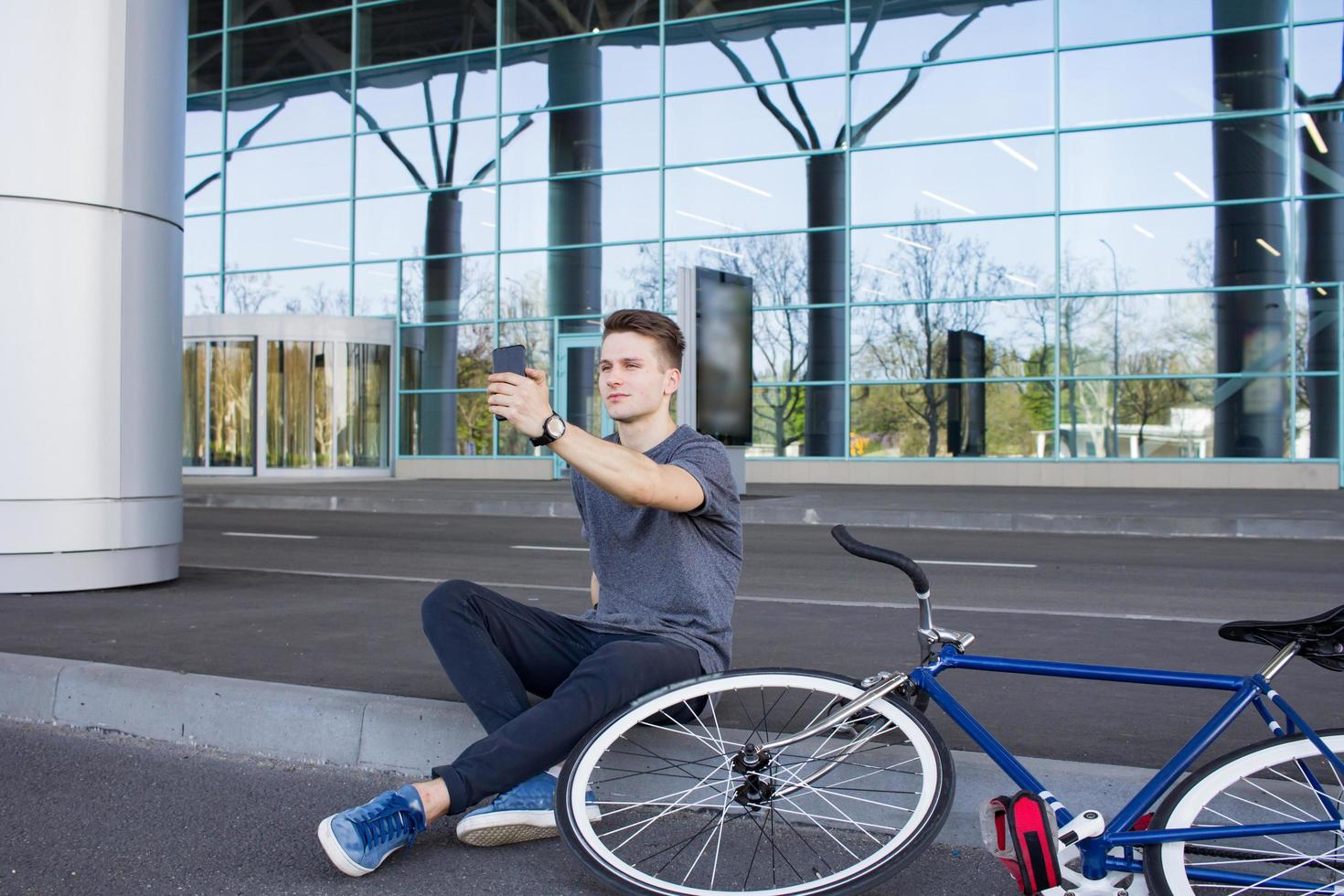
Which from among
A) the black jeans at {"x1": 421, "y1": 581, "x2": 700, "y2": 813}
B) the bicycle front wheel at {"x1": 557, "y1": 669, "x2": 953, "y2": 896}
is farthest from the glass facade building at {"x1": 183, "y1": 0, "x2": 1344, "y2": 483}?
the bicycle front wheel at {"x1": 557, "y1": 669, "x2": 953, "y2": 896}

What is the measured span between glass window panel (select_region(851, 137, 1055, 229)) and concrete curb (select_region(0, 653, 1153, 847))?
21732 millimetres

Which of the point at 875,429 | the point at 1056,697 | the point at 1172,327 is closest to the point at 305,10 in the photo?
the point at 875,429

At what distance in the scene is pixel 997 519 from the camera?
50.5 ft

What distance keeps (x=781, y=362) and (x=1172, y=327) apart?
23.6 ft

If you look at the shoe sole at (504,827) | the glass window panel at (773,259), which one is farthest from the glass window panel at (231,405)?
the shoe sole at (504,827)

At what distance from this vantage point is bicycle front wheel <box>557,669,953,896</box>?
2906 millimetres

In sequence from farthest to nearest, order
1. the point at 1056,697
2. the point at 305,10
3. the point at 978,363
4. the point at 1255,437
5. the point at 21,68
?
the point at 305,10, the point at 978,363, the point at 1255,437, the point at 21,68, the point at 1056,697

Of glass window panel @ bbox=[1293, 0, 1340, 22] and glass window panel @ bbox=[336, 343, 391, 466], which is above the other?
glass window panel @ bbox=[1293, 0, 1340, 22]

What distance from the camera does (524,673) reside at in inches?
149

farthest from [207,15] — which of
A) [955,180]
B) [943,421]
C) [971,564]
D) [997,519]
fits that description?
[971,564]

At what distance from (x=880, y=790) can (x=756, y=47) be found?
82.0 feet

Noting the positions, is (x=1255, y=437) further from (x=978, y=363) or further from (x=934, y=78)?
(x=934, y=78)

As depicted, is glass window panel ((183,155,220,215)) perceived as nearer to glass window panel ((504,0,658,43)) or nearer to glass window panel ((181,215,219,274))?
glass window panel ((181,215,219,274))

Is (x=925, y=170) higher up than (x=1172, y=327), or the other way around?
(x=925, y=170)
